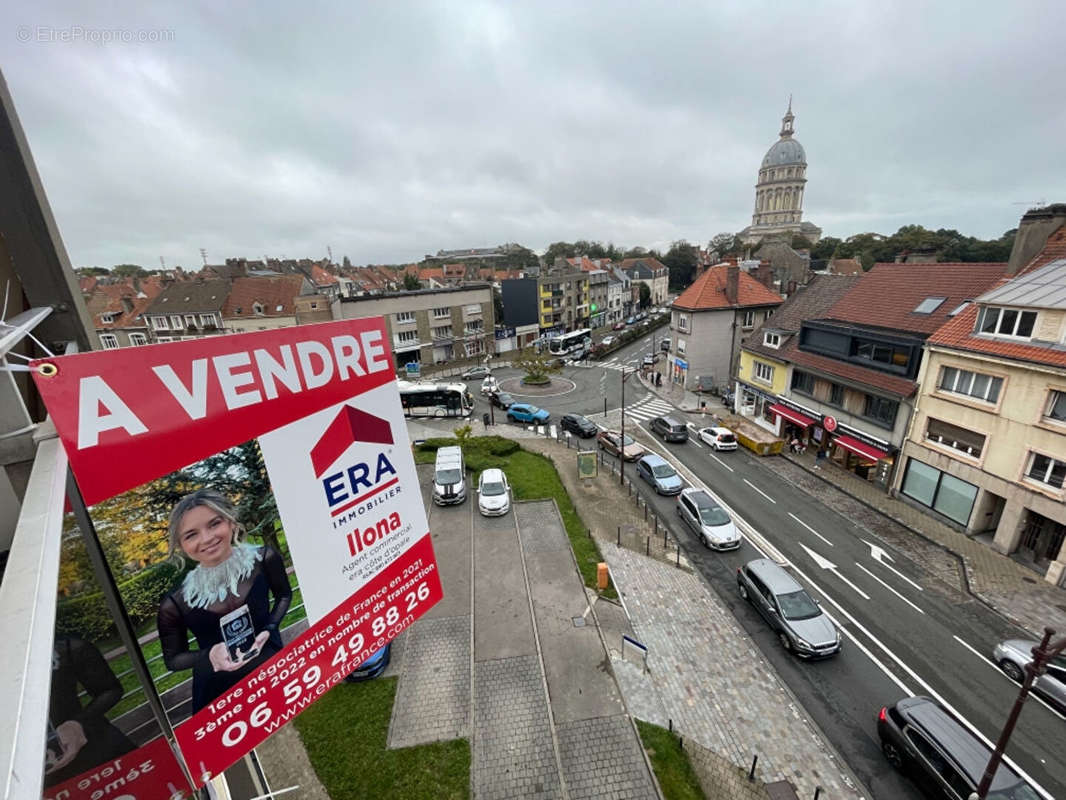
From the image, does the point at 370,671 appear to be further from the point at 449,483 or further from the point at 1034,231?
the point at 1034,231

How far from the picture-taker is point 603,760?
31.5 ft

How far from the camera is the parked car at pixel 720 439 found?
26438 mm

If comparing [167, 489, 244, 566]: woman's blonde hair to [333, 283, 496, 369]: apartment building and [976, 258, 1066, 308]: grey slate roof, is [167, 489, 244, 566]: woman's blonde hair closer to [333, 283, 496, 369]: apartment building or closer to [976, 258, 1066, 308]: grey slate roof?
[976, 258, 1066, 308]: grey slate roof

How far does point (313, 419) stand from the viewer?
11.9ft

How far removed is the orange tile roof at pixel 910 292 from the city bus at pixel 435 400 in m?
24.1

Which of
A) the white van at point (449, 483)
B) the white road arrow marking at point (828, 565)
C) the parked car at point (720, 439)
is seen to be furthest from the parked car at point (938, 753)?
the parked car at point (720, 439)

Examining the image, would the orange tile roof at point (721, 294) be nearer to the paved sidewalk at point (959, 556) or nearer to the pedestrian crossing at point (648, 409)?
the pedestrian crossing at point (648, 409)

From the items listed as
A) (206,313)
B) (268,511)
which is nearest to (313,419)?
(268,511)

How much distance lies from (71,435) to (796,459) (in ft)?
93.0

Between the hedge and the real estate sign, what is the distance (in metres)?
0.04

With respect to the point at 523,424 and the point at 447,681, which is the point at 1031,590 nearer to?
the point at 447,681

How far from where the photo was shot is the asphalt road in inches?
409

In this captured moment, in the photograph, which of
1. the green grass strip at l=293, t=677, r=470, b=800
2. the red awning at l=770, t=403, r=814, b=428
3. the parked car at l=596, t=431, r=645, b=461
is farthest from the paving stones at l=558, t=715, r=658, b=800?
the red awning at l=770, t=403, r=814, b=428

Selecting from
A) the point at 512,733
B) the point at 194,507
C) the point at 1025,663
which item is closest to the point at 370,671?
the point at 512,733
